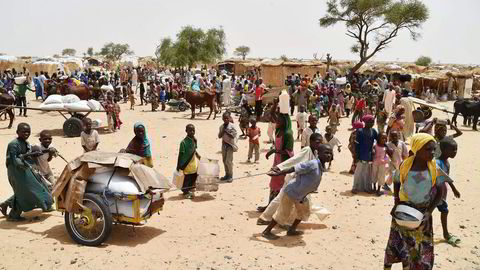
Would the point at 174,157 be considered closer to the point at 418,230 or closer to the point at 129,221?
the point at 129,221

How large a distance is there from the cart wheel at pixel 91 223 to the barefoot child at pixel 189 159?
229 centimetres

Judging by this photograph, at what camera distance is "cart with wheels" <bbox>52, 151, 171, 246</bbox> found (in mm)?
5332

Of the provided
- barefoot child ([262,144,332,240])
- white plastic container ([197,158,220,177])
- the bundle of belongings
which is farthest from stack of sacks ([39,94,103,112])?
barefoot child ([262,144,332,240])

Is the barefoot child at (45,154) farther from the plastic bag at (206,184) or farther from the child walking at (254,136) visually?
the child walking at (254,136)

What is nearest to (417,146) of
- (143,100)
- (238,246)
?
(238,246)

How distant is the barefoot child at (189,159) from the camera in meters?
7.57

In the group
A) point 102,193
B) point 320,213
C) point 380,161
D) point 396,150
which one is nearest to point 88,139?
point 102,193

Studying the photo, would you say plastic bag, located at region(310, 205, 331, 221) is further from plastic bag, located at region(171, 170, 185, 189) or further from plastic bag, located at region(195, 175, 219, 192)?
plastic bag, located at region(171, 170, 185, 189)

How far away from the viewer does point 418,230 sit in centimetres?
413

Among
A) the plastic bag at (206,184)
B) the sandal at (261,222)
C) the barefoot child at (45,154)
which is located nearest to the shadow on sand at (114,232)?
the barefoot child at (45,154)

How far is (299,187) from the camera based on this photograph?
5.64 meters

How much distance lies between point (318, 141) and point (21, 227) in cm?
427

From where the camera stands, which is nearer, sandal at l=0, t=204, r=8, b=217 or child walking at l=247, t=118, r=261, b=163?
sandal at l=0, t=204, r=8, b=217

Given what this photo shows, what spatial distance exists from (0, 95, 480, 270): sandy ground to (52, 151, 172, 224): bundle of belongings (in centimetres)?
46
